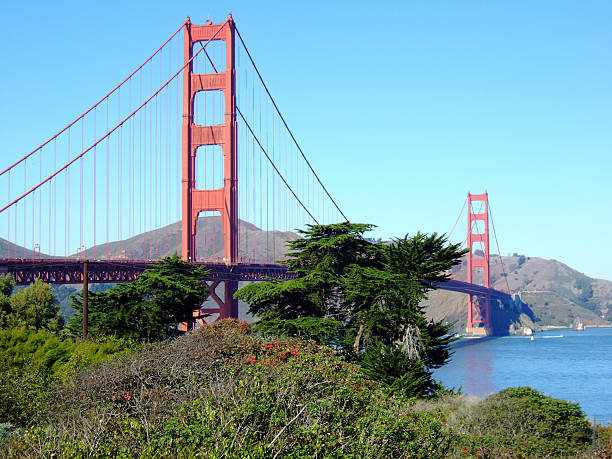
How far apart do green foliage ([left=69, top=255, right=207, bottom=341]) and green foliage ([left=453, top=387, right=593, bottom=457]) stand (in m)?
16.9

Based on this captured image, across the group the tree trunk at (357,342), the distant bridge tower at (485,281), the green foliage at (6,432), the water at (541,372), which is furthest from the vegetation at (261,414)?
the distant bridge tower at (485,281)

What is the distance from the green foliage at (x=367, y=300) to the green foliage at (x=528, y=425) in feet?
11.6

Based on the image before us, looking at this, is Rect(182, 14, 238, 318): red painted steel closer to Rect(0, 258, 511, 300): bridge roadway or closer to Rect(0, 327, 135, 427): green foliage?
Rect(0, 258, 511, 300): bridge roadway

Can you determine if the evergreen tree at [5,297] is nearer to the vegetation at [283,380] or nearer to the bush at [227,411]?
the vegetation at [283,380]

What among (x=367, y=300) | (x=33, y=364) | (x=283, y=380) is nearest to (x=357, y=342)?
(x=367, y=300)

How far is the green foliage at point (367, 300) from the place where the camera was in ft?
103

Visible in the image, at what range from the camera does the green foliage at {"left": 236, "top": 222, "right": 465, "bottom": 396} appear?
31.3 metres

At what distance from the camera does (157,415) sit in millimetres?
16422

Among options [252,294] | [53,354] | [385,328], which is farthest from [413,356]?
[53,354]

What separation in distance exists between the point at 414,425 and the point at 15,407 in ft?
38.8

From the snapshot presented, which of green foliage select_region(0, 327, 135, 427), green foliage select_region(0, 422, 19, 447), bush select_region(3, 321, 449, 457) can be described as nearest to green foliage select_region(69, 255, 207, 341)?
green foliage select_region(0, 327, 135, 427)

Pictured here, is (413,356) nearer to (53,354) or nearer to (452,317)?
→ (53,354)

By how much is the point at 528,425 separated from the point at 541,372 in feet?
185

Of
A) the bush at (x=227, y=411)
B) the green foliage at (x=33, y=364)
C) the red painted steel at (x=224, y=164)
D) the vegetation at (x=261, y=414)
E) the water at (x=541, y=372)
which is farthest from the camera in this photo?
the red painted steel at (x=224, y=164)
